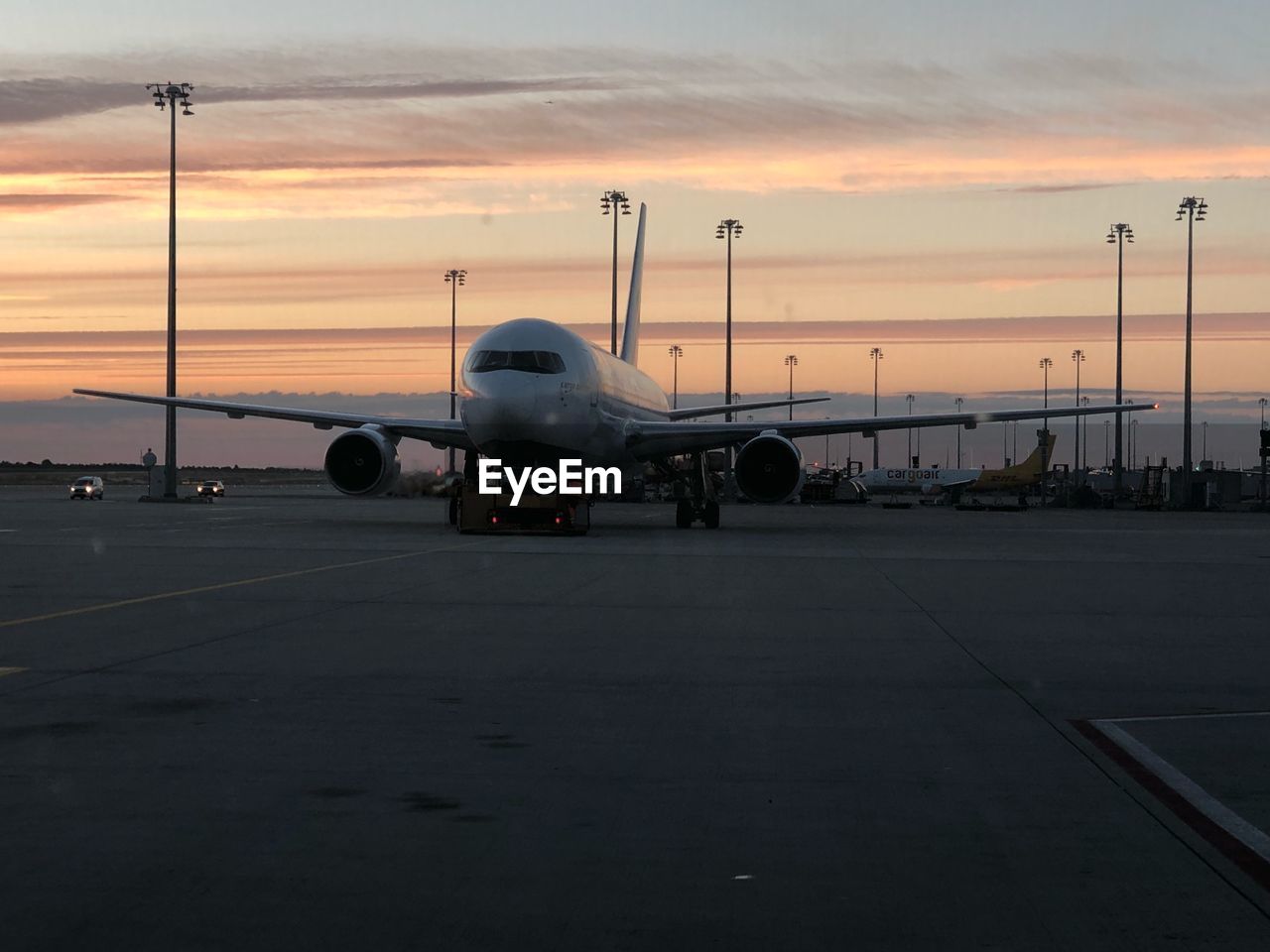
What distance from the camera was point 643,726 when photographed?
8719mm

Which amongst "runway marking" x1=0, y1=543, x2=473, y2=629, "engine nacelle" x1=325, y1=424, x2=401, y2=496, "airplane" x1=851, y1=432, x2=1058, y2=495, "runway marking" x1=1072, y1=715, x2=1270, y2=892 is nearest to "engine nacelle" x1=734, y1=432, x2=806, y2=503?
"engine nacelle" x1=325, y1=424, x2=401, y2=496

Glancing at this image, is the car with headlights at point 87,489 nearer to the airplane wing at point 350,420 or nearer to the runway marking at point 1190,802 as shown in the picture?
the airplane wing at point 350,420

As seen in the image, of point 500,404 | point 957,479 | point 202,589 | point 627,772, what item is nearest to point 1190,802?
point 627,772

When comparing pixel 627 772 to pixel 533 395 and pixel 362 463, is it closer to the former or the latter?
pixel 533 395

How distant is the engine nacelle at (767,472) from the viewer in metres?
35.3

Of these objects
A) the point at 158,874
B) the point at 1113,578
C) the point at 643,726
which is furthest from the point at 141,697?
the point at 1113,578

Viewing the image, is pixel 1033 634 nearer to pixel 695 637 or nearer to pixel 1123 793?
pixel 695 637

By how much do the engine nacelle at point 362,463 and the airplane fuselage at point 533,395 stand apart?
A: 365 cm

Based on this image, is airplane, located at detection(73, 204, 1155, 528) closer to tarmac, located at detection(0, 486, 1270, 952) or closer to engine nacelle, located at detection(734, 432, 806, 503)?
engine nacelle, located at detection(734, 432, 806, 503)

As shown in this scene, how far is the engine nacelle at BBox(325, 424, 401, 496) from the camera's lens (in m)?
35.6

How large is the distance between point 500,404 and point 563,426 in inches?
67.6

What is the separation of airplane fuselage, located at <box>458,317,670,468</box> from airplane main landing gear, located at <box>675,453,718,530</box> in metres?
4.68

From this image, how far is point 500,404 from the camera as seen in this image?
3148cm

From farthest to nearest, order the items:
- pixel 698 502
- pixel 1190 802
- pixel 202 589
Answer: pixel 698 502
pixel 202 589
pixel 1190 802
